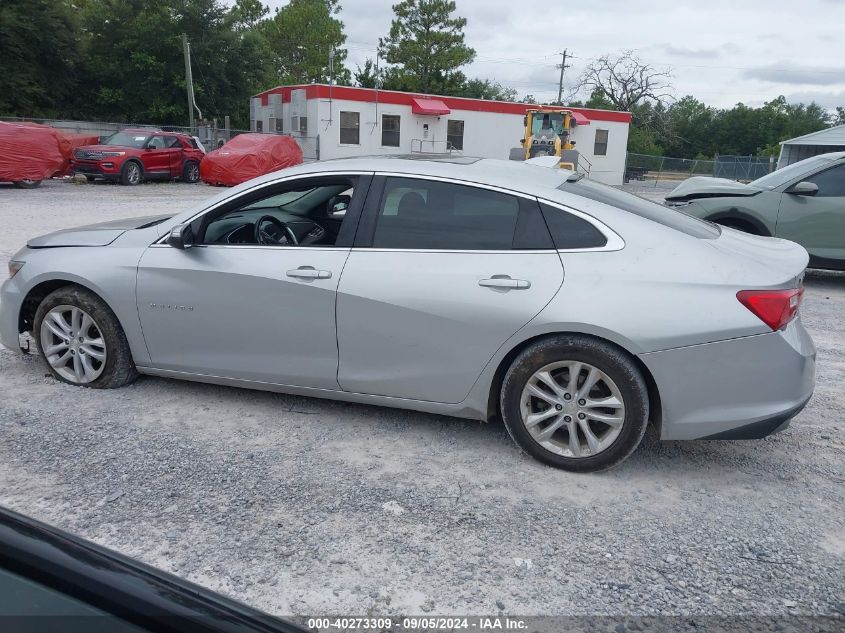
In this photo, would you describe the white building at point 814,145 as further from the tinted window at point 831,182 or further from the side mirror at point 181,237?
the side mirror at point 181,237

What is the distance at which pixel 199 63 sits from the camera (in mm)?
40625

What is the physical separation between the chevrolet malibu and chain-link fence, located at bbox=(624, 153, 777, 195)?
37.2 meters

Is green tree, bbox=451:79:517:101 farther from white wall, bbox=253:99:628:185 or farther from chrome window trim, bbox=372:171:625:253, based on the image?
chrome window trim, bbox=372:171:625:253

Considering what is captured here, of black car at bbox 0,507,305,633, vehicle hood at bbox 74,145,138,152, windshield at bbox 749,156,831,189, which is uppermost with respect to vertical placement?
windshield at bbox 749,156,831,189

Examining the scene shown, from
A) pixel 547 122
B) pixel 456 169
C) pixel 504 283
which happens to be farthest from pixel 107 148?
pixel 504 283

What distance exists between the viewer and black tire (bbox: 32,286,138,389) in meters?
4.39

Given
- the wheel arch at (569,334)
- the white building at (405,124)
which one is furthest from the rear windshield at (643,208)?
the white building at (405,124)

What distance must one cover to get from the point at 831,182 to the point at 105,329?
8217mm

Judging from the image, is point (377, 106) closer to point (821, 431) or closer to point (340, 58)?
point (821, 431)

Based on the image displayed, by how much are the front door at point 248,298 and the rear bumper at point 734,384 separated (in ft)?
5.76

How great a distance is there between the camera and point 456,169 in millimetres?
4086

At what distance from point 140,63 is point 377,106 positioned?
50.5 ft

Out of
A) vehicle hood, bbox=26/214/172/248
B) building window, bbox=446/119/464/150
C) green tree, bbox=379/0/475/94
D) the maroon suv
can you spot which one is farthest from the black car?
green tree, bbox=379/0/475/94

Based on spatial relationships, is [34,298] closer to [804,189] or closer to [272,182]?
[272,182]
